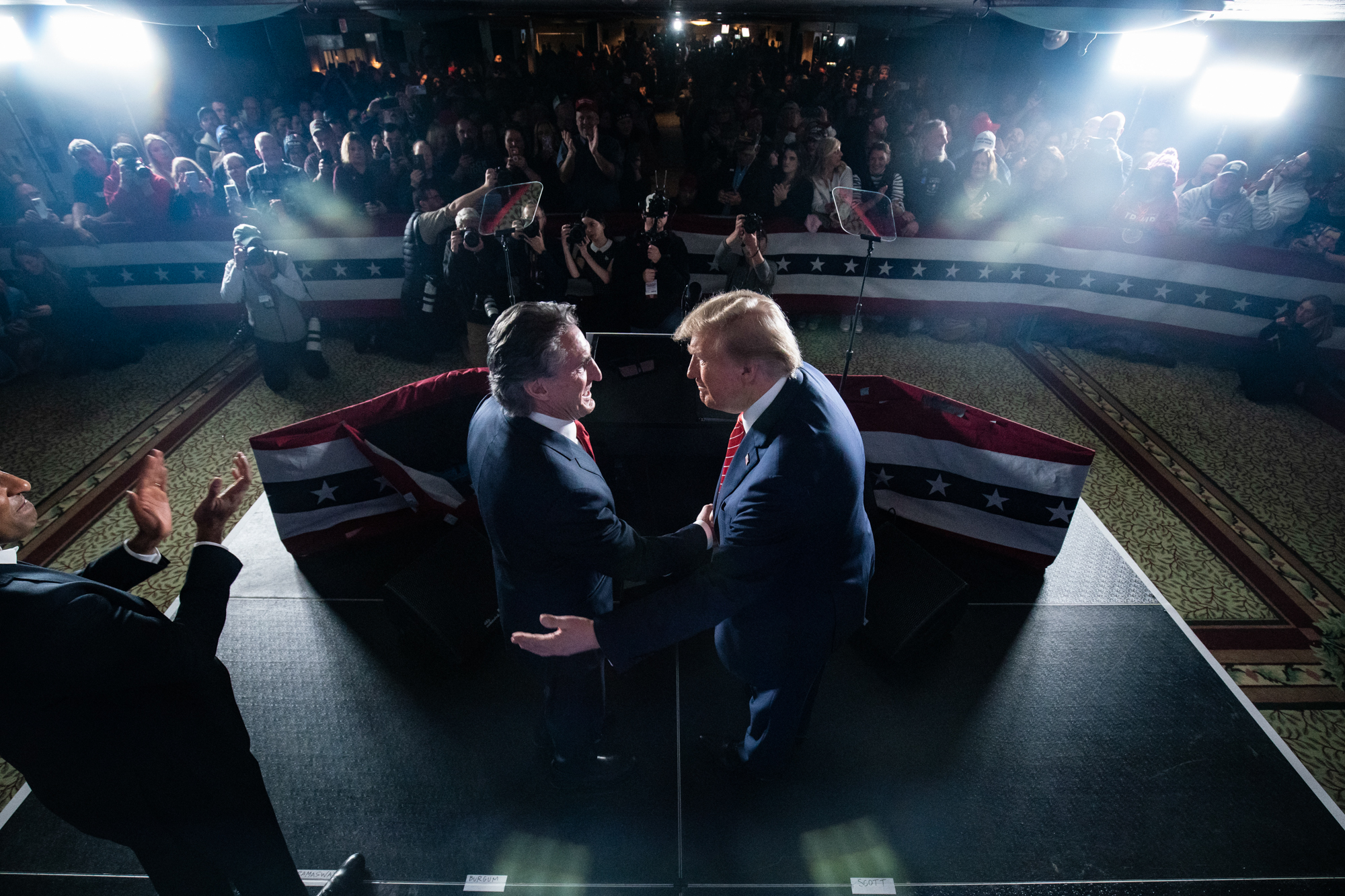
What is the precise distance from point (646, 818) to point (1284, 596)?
3.88 m

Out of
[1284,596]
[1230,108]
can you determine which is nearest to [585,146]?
[1284,596]

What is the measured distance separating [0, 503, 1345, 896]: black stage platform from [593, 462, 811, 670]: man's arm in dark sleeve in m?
0.96

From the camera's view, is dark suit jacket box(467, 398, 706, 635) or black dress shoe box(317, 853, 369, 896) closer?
dark suit jacket box(467, 398, 706, 635)

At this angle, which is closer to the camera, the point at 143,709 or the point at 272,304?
the point at 143,709

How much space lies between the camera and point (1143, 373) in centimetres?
579

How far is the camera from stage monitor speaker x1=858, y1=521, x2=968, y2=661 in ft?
8.86

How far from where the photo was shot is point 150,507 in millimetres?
1665

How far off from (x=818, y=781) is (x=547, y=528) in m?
1.58

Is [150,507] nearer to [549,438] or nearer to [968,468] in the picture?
[549,438]

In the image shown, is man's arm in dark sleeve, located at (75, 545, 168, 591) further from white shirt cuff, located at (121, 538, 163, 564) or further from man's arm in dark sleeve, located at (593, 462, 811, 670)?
man's arm in dark sleeve, located at (593, 462, 811, 670)

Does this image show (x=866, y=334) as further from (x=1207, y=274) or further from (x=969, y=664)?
(x=969, y=664)

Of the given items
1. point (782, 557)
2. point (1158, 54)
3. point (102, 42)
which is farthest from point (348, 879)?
point (102, 42)

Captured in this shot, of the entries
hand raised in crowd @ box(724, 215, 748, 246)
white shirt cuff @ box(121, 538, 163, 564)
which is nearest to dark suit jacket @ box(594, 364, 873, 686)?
white shirt cuff @ box(121, 538, 163, 564)

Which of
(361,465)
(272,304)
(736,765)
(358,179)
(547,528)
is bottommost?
(736,765)
